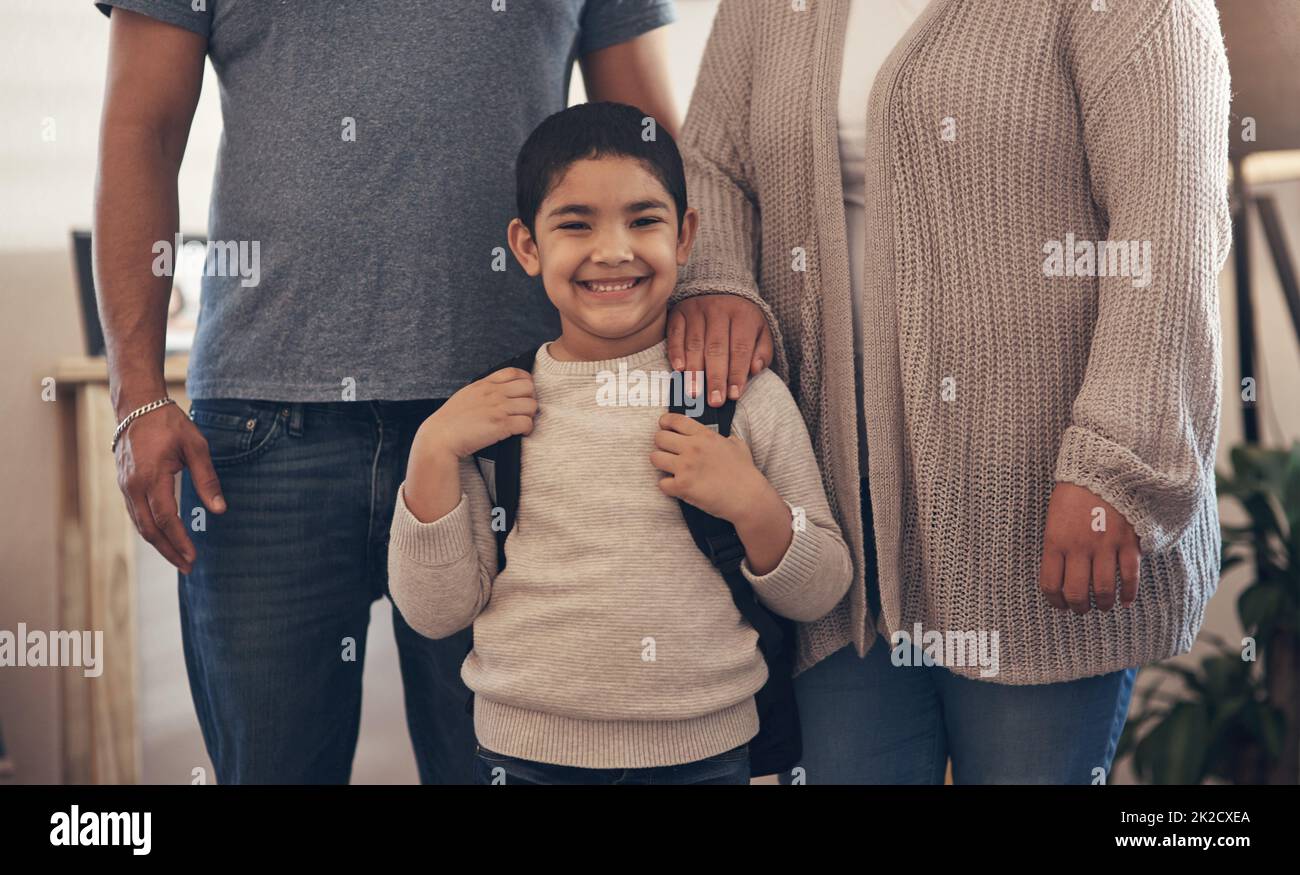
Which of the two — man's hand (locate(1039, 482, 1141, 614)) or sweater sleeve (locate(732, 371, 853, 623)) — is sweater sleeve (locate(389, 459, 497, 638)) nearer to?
sweater sleeve (locate(732, 371, 853, 623))

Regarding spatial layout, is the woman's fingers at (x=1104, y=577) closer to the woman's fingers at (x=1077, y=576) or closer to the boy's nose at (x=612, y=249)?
the woman's fingers at (x=1077, y=576)

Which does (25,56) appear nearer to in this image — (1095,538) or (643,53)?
(643,53)

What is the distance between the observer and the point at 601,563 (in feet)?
3.06

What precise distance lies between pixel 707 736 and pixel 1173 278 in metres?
0.55

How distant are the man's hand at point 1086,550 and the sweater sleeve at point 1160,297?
1cm

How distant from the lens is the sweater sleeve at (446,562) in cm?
94

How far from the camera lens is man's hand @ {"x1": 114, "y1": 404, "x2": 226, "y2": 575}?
1.03 m

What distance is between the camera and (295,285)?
1.06 metres

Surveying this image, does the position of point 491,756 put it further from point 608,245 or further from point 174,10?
point 174,10

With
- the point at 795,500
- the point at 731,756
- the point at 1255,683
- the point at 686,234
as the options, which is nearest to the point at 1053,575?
the point at 795,500

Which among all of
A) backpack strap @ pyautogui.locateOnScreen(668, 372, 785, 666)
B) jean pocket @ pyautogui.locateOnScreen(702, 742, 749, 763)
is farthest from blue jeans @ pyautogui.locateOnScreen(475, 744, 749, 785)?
backpack strap @ pyautogui.locateOnScreen(668, 372, 785, 666)

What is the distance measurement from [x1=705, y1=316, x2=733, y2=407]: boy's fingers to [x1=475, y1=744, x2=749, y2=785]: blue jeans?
323 millimetres

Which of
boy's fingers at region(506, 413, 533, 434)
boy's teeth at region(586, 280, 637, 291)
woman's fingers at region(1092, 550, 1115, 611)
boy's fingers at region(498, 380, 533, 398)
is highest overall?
boy's teeth at region(586, 280, 637, 291)

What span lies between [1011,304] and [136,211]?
86cm
